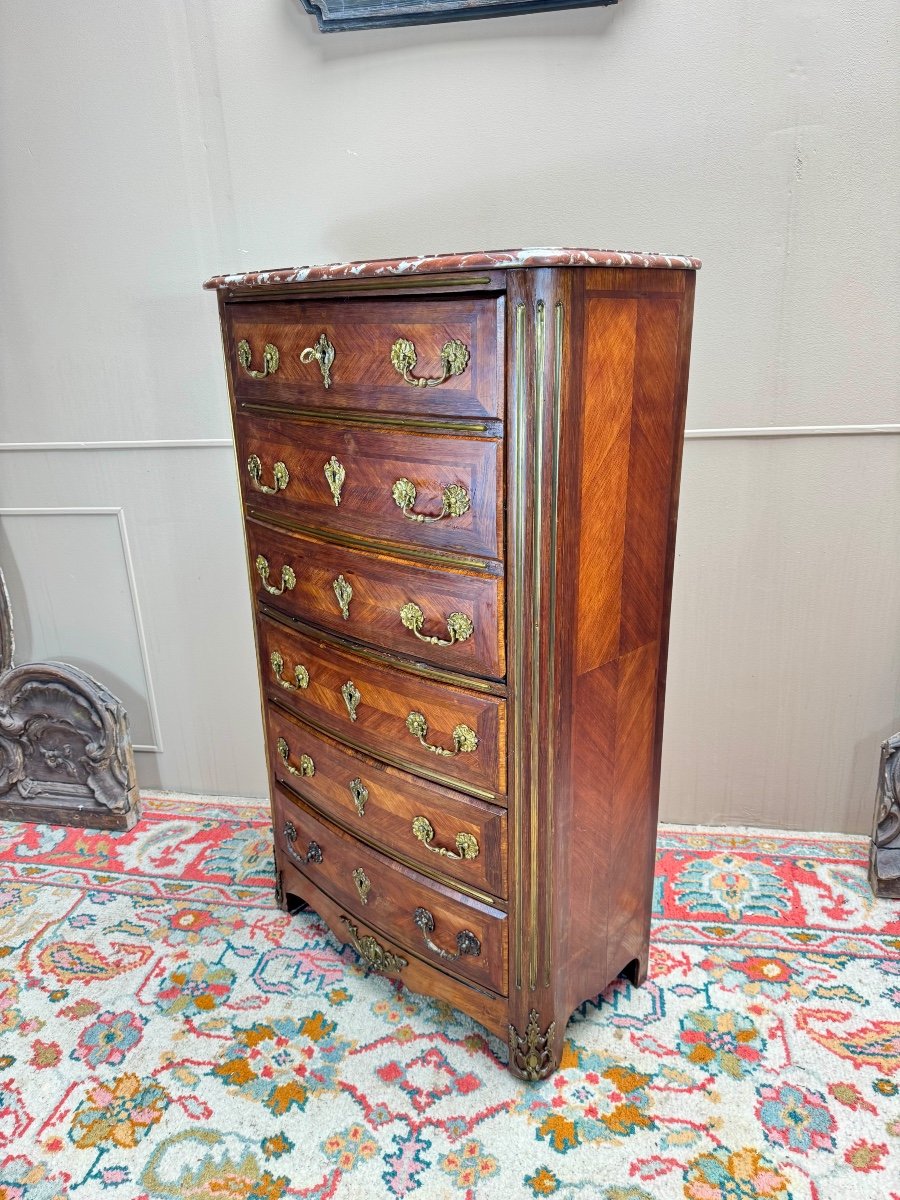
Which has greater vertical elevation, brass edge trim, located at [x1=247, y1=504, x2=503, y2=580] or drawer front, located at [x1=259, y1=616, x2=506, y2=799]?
A: brass edge trim, located at [x1=247, y1=504, x2=503, y2=580]

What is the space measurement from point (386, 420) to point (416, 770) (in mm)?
661

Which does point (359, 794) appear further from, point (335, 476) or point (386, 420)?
point (386, 420)

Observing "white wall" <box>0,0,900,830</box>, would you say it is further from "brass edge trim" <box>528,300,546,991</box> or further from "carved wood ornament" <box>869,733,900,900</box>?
"brass edge trim" <box>528,300,546,991</box>

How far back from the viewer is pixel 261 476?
1812 mm

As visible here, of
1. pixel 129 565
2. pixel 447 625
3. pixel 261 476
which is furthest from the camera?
pixel 129 565

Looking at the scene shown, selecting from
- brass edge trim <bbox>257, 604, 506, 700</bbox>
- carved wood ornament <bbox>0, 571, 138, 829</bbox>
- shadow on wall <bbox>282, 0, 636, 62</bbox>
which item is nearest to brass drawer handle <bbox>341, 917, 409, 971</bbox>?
brass edge trim <bbox>257, 604, 506, 700</bbox>

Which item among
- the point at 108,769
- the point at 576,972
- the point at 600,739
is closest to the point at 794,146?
the point at 600,739

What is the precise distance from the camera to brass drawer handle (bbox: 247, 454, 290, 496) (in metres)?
1.72

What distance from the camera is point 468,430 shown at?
53.3 inches

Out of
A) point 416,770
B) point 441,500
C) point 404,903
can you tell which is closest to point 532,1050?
point 404,903

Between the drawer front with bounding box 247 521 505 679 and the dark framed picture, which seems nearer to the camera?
the drawer front with bounding box 247 521 505 679

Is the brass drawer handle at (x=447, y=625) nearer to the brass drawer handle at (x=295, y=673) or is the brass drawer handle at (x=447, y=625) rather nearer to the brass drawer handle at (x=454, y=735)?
the brass drawer handle at (x=454, y=735)

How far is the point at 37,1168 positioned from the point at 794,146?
2.55 meters

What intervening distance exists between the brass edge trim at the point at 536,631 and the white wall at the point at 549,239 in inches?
36.6
